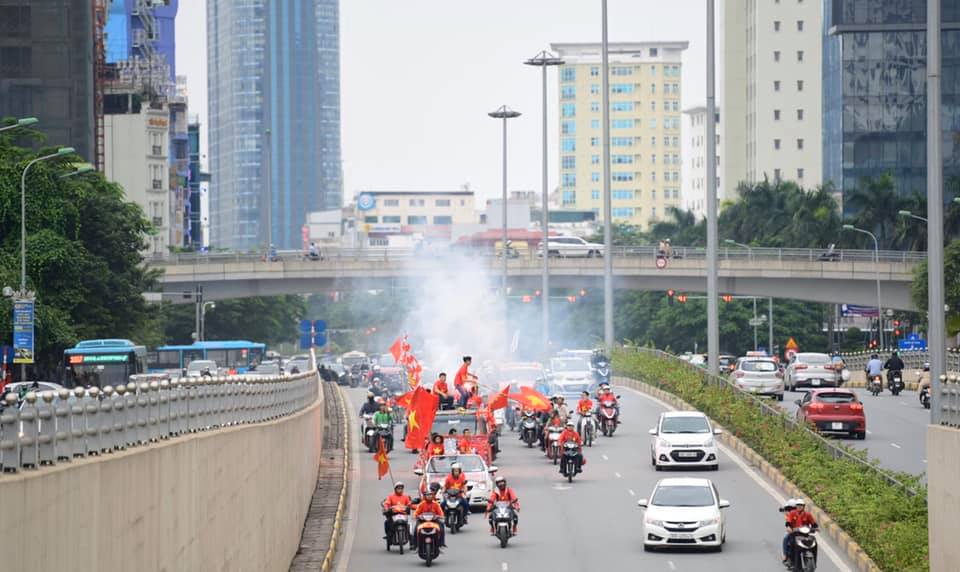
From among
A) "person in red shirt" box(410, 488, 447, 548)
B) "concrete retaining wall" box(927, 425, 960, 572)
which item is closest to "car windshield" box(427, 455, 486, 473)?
"person in red shirt" box(410, 488, 447, 548)

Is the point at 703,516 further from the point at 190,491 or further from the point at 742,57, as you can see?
the point at 742,57

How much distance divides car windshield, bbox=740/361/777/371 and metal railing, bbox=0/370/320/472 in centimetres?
3726

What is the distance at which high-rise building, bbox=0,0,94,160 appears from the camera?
8756cm

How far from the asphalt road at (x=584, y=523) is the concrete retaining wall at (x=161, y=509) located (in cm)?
361

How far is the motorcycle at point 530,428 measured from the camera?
158 ft

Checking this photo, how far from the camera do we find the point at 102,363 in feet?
173

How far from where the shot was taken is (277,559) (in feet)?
90.2

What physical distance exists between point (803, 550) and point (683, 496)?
407cm

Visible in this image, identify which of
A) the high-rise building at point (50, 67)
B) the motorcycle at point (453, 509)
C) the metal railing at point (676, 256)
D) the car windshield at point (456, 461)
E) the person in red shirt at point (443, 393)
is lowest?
the motorcycle at point (453, 509)

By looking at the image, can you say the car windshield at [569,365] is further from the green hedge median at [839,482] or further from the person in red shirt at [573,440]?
the person in red shirt at [573,440]

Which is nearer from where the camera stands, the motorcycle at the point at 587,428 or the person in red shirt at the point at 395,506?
the person in red shirt at the point at 395,506

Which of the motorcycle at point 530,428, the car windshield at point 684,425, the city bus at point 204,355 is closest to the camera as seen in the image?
the car windshield at point 684,425

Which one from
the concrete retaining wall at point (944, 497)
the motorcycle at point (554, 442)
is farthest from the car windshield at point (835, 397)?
the concrete retaining wall at point (944, 497)

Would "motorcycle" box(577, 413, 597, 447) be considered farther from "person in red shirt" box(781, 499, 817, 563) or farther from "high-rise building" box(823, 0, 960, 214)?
"high-rise building" box(823, 0, 960, 214)
